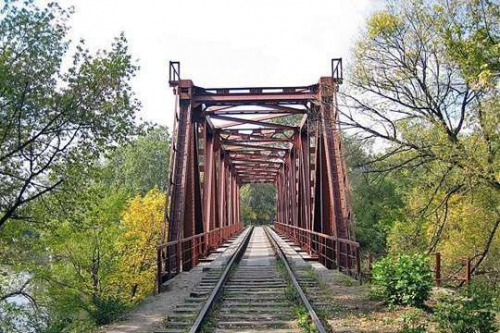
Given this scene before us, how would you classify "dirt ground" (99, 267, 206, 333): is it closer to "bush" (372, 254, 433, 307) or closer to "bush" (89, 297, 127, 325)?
"bush" (89, 297, 127, 325)

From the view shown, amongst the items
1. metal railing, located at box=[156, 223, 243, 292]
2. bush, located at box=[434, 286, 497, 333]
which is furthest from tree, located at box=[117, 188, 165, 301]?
bush, located at box=[434, 286, 497, 333]

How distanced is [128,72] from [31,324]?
10516 millimetres

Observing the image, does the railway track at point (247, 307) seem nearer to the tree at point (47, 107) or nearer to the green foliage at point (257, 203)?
the tree at point (47, 107)

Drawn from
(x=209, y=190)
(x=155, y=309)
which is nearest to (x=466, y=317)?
(x=155, y=309)

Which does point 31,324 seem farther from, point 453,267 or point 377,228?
point 377,228

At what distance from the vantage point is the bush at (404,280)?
7039 millimetres

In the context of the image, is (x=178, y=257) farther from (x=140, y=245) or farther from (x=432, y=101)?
(x=140, y=245)

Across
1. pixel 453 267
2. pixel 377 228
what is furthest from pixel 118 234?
pixel 377 228

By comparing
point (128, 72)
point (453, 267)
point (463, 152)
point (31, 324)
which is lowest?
point (31, 324)

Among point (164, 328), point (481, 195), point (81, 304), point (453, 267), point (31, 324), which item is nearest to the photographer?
point (164, 328)

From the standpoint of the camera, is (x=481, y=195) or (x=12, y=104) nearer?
(x=12, y=104)

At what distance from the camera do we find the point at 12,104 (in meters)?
8.91

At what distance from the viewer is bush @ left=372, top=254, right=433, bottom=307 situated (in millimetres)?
7039

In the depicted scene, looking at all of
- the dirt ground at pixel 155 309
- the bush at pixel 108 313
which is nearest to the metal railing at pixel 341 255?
the dirt ground at pixel 155 309
